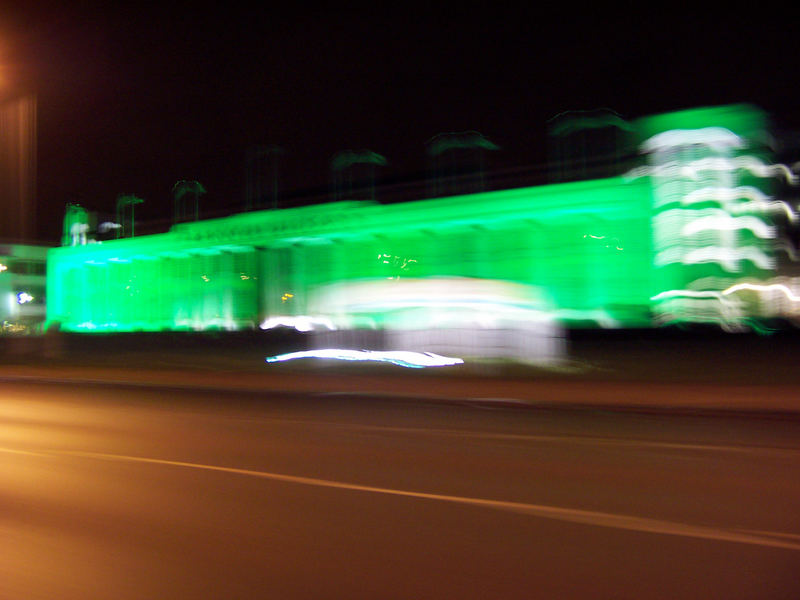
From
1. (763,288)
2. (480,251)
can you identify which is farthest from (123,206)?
(763,288)

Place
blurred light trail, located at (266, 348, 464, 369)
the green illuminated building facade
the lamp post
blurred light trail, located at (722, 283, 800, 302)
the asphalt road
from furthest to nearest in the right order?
the lamp post < the green illuminated building facade < blurred light trail, located at (722, 283, 800, 302) < blurred light trail, located at (266, 348, 464, 369) < the asphalt road

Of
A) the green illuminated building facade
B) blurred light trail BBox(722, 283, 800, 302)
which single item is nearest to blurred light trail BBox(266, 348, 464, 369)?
the green illuminated building facade

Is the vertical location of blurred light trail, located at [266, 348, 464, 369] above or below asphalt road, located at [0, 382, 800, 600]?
above

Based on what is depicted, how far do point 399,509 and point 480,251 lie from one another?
2913cm

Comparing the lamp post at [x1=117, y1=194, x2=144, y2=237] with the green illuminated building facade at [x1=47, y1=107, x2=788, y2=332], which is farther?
the lamp post at [x1=117, y1=194, x2=144, y2=237]

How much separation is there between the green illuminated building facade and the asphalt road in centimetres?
1646

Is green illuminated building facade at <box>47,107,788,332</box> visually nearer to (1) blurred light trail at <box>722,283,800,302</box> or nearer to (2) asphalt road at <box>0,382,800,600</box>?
(1) blurred light trail at <box>722,283,800,302</box>

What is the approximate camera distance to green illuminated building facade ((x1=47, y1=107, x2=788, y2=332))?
2664 cm

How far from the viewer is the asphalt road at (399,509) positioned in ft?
15.2

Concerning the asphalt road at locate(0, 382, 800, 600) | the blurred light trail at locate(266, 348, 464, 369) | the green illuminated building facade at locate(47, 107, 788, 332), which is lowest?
the asphalt road at locate(0, 382, 800, 600)

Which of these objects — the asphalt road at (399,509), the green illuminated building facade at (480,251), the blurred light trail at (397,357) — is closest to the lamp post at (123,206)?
the green illuminated building facade at (480,251)

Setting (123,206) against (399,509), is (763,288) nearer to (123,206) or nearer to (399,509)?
(399,509)

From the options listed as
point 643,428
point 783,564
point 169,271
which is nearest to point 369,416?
point 643,428

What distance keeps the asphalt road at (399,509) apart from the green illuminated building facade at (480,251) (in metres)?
16.5
